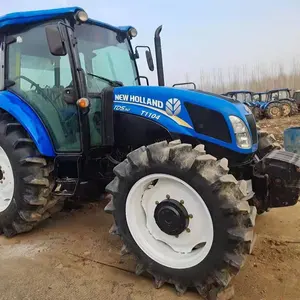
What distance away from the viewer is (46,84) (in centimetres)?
376

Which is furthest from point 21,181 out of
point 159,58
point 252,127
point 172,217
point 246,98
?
point 246,98

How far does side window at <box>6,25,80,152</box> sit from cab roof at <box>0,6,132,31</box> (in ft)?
0.34

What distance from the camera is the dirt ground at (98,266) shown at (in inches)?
107

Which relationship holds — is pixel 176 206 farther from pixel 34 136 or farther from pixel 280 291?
pixel 34 136

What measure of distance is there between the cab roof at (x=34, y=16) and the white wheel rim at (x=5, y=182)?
53.8 inches

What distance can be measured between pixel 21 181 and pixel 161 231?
5.42 ft

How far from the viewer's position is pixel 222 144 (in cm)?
309

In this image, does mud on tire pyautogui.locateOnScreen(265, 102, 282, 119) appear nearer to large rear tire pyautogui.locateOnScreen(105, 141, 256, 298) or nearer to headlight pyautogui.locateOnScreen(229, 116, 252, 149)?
headlight pyautogui.locateOnScreen(229, 116, 252, 149)

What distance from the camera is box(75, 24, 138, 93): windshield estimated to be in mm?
3648

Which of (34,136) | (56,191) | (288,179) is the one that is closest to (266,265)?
(288,179)

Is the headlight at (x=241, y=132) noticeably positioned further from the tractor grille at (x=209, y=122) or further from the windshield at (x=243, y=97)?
the windshield at (x=243, y=97)

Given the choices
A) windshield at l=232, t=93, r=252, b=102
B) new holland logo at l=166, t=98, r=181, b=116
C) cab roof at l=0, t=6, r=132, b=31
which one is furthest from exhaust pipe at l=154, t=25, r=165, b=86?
windshield at l=232, t=93, r=252, b=102

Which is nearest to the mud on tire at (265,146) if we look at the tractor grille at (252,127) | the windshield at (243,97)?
the tractor grille at (252,127)

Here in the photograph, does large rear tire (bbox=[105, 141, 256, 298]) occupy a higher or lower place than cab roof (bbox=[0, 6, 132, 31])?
lower
